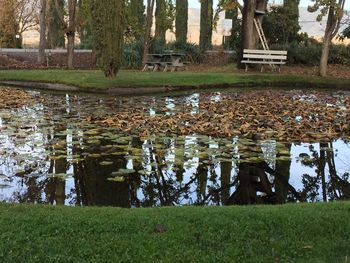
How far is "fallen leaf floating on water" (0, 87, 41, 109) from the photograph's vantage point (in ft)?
42.3

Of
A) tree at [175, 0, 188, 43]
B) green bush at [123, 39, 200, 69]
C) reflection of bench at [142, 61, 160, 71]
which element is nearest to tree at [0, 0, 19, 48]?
tree at [175, 0, 188, 43]

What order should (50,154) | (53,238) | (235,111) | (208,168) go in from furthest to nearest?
(235,111) → (50,154) → (208,168) → (53,238)

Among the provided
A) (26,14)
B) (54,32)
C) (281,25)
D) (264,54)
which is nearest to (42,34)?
(264,54)

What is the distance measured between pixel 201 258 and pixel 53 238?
1.18m

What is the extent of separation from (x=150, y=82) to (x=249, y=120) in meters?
6.95

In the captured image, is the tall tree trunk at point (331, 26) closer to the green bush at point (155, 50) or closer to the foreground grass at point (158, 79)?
the foreground grass at point (158, 79)

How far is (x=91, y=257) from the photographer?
381 centimetres

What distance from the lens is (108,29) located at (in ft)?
54.2

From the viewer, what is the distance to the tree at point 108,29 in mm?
16422

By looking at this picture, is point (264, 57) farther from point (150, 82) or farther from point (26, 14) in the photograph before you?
point (26, 14)

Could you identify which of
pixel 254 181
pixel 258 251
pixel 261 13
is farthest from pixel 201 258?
pixel 261 13

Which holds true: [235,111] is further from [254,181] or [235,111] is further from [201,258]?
[201,258]

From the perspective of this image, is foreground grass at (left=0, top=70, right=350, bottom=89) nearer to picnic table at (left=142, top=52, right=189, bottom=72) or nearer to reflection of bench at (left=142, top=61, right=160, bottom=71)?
picnic table at (left=142, top=52, right=189, bottom=72)

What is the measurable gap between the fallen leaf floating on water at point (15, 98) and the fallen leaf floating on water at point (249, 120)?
9.81 feet
